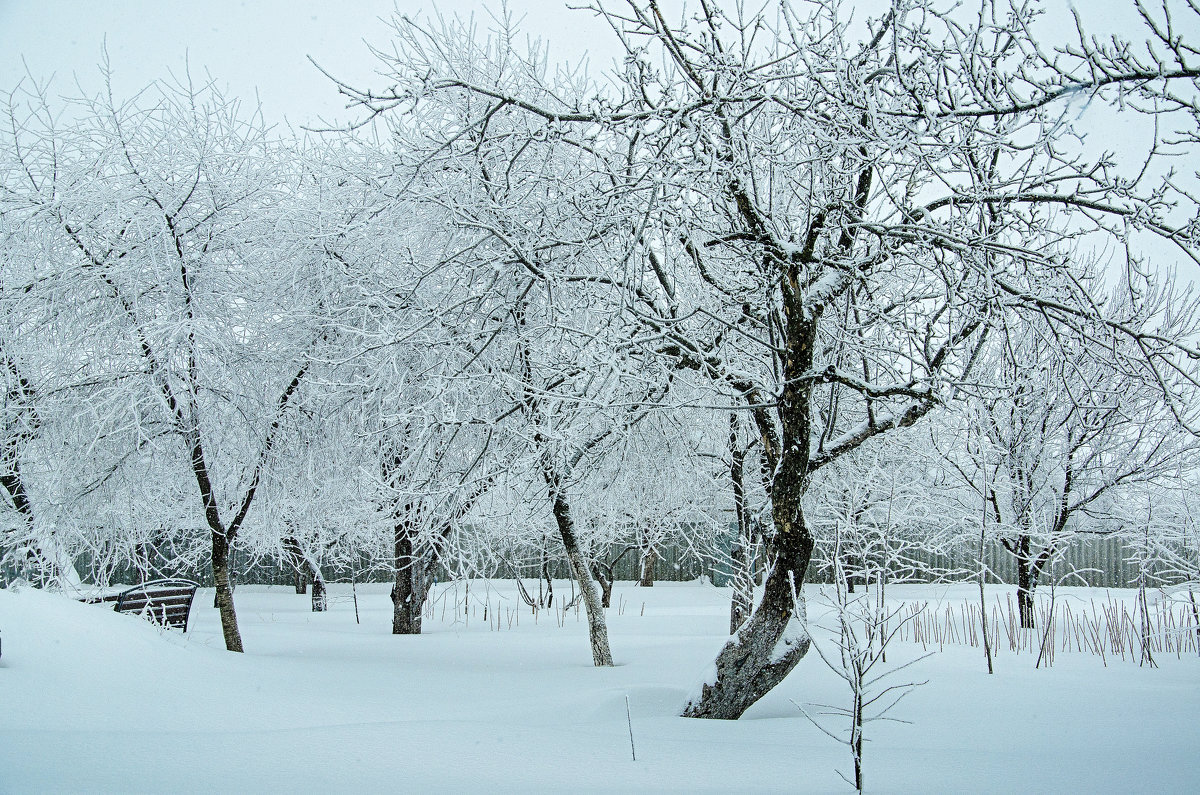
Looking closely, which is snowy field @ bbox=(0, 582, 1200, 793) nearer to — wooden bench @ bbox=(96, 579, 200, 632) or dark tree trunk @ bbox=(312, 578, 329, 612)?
wooden bench @ bbox=(96, 579, 200, 632)

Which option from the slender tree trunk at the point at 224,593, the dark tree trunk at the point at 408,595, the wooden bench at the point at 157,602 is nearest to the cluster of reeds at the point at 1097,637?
the dark tree trunk at the point at 408,595

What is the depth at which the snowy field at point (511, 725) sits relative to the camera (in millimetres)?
3242

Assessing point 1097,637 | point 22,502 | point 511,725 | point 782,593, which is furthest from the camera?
point 22,502

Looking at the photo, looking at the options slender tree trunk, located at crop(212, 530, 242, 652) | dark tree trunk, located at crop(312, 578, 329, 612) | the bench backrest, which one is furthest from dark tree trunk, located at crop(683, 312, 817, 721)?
dark tree trunk, located at crop(312, 578, 329, 612)

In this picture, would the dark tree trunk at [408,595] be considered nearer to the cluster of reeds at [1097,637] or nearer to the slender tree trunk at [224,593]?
the slender tree trunk at [224,593]

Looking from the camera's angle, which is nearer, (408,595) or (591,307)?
(591,307)

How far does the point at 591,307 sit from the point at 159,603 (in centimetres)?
668

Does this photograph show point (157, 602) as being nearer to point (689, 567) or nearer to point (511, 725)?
point (511, 725)

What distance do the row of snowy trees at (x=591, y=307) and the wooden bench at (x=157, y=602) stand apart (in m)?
0.89

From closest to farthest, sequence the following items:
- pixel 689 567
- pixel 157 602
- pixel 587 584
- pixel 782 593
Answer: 1. pixel 782 593
2. pixel 587 584
3. pixel 157 602
4. pixel 689 567

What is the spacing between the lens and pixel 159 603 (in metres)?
8.84

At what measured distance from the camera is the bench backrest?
27.2ft

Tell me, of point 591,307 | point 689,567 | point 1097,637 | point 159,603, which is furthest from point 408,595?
point 689,567

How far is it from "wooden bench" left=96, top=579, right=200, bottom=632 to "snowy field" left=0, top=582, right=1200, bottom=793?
6.31 feet
